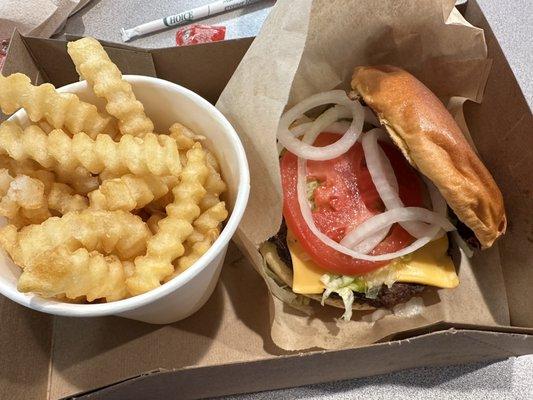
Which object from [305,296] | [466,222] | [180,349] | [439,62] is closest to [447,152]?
[466,222]

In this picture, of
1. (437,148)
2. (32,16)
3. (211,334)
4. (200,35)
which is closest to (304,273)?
(211,334)

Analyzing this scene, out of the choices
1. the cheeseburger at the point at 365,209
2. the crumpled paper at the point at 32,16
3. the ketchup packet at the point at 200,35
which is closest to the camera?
the cheeseburger at the point at 365,209

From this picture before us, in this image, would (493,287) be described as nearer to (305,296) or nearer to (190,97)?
(305,296)

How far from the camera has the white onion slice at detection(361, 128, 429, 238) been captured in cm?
97

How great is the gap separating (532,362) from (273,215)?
0.57 meters

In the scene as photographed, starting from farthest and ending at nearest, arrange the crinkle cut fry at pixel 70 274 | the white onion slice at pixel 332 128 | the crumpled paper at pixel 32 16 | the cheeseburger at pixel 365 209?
the crumpled paper at pixel 32 16 < the white onion slice at pixel 332 128 < the cheeseburger at pixel 365 209 < the crinkle cut fry at pixel 70 274

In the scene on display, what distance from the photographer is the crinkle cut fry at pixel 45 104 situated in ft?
2.37

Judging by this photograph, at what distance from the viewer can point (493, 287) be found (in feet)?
3.54

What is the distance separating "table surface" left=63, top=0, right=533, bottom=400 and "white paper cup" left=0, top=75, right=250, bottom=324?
0.25 meters

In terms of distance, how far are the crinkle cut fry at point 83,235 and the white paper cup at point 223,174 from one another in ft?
0.20

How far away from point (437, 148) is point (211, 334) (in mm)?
528

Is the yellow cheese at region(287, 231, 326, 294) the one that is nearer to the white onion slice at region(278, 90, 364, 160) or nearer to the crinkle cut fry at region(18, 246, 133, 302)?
the white onion slice at region(278, 90, 364, 160)

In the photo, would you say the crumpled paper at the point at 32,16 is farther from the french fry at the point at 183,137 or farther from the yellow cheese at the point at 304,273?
the yellow cheese at the point at 304,273

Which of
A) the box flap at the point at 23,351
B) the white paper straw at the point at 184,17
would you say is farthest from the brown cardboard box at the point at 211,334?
the white paper straw at the point at 184,17
